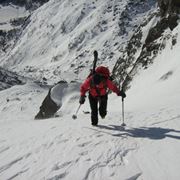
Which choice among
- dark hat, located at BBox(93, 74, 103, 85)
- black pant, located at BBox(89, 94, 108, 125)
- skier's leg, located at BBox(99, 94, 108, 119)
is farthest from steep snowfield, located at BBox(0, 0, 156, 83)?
dark hat, located at BBox(93, 74, 103, 85)

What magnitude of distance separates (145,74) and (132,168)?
18705 mm

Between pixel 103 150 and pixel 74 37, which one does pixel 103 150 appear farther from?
pixel 74 37

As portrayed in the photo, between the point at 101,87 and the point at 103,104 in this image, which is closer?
the point at 101,87

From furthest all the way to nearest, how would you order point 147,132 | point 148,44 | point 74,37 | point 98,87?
point 74,37
point 148,44
point 98,87
point 147,132

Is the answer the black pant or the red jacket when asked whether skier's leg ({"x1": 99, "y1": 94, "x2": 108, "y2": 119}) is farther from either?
the red jacket

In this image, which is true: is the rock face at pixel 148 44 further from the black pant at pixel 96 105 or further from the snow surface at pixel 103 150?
the black pant at pixel 96 105

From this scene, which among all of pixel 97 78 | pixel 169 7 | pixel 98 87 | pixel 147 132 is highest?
pixel 169 7

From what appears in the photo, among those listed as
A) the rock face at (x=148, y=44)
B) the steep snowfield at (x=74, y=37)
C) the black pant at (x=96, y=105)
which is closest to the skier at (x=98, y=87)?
the black pant at (x=96, y=105)

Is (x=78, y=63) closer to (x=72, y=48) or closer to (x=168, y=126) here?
(x=72, y=48)

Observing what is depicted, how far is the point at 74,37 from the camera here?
152 m

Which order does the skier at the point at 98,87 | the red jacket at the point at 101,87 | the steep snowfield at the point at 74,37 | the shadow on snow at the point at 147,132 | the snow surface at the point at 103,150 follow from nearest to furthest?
the snow surface at the point at 103,150 < the shadow on snow at the point at 147,132 < the skier at the point at 98,87 < the red jacket at the point at 101,87 < the steep snowfield at the point at 74,37

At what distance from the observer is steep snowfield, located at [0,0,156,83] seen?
134500 mm

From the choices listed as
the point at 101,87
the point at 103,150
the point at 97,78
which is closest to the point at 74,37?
the point at 101,87

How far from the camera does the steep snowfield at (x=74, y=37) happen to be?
134500 mm
